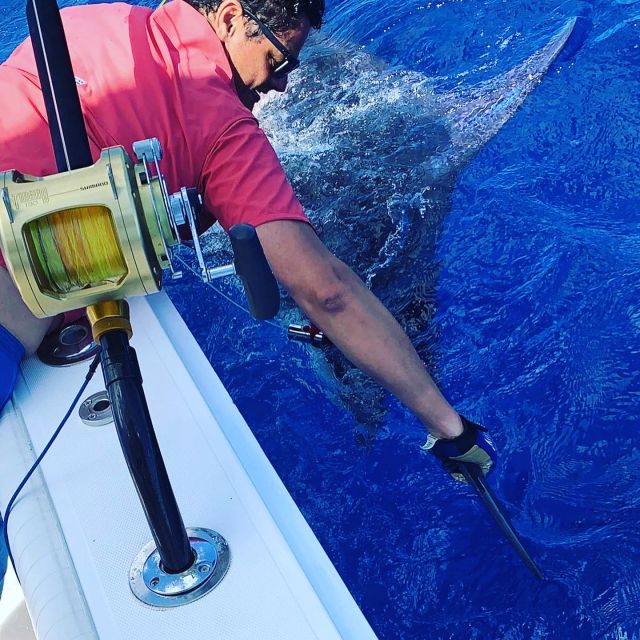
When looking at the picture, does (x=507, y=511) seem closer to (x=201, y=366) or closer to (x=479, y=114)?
(x=201, y=366)

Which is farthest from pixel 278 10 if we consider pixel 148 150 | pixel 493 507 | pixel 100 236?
pixel 493 507

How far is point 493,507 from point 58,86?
1.22 metres

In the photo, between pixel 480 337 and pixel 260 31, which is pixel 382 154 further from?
pixel 260 31

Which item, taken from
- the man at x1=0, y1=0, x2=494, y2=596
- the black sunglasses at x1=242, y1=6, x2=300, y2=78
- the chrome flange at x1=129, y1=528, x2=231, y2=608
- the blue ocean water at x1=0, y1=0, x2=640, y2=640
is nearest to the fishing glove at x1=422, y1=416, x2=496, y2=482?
the man at x1=0, y1=0, x2=494, y2=596

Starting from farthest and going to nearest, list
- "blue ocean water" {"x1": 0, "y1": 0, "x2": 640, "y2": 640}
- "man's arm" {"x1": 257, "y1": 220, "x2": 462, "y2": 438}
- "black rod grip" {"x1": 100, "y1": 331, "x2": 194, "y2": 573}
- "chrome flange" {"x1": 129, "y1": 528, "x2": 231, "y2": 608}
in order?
"blue ocean water" {"x1": 0, "y1": 0, "x2": 640, "y2": 640}
"man's arm" {"x1": 257, "y1": 220, "x2": 462, "y2": 438}
"chrome flange" {"x1": 129, "y1": 528, "x2": 231, "y2": 608}
"black rod grip" {"x1": 100, "y1": 331, "x2": 194, "y2": 573}

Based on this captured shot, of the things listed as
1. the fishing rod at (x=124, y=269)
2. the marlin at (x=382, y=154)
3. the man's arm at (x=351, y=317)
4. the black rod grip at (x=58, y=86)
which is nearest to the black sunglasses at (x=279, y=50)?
the man's arm at (x=351, y=317)

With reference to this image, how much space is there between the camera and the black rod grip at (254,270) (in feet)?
3.11

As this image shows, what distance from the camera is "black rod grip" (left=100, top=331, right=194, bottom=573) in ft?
3.01

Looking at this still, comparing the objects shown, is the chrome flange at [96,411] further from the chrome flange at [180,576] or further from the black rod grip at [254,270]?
the black rod grip at [254,270]

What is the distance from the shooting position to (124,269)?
1.02 m

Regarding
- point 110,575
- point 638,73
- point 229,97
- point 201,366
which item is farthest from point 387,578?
point 638,73

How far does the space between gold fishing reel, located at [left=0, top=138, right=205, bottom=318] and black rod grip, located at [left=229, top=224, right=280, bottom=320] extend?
9cm

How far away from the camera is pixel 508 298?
240 cm

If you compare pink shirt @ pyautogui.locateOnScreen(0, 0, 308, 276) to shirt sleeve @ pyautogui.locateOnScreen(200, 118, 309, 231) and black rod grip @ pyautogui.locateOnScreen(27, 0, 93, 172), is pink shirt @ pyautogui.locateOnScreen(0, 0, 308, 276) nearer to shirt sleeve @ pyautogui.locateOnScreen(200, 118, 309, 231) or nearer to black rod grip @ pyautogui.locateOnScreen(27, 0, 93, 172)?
shirt sleeve @ pyautogui.locateOnScreen(200, 118, 309, 231)
